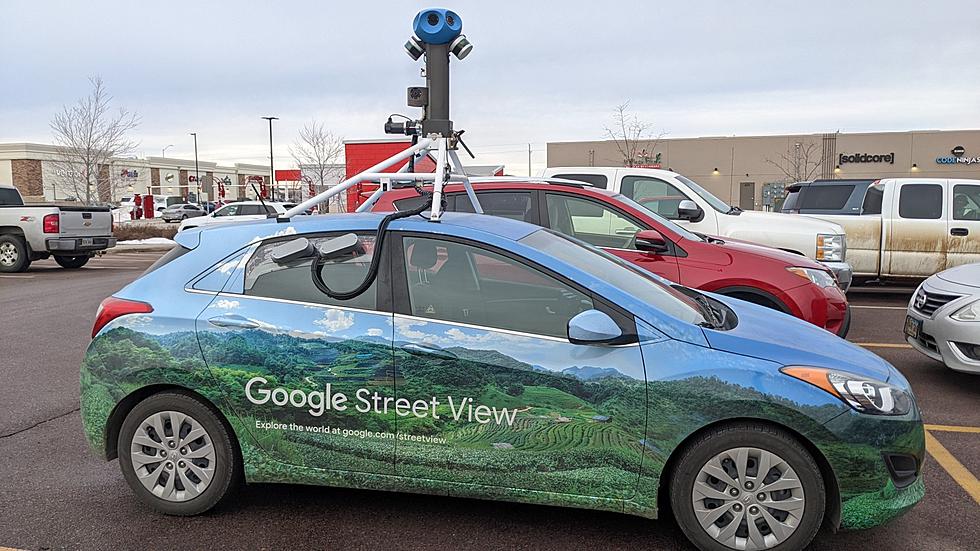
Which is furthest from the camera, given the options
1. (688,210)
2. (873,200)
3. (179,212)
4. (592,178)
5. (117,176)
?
(117,176)

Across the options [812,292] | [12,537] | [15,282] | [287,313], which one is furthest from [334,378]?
[15,282]

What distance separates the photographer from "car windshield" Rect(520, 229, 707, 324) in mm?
3803

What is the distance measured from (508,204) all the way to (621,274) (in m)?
3.23

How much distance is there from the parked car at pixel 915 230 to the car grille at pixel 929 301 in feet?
17.2

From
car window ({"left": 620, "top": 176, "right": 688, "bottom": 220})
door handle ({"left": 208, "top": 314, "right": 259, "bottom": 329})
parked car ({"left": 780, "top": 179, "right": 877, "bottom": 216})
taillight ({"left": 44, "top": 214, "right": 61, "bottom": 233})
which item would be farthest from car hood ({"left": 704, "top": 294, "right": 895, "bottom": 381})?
taillight ({"left": 44, "top": 214, "right": 61, "bottom": 233})

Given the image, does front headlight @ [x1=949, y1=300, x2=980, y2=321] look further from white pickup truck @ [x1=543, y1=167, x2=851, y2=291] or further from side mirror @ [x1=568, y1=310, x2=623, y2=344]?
side mirror @ [x1=568, y1=310, x2=623, y2=344]

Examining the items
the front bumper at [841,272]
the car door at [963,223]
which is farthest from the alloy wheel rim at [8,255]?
the car door at [963,223]

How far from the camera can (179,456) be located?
3.93 metres

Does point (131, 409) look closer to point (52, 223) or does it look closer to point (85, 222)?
point (52, 223)

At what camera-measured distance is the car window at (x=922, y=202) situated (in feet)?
38.4

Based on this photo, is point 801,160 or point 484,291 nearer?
point 484,291

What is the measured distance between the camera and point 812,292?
20.9ft

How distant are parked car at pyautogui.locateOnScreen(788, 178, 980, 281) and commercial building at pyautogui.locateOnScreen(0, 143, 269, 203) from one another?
115 ft

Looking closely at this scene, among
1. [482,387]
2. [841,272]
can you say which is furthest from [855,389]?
[841,272]
